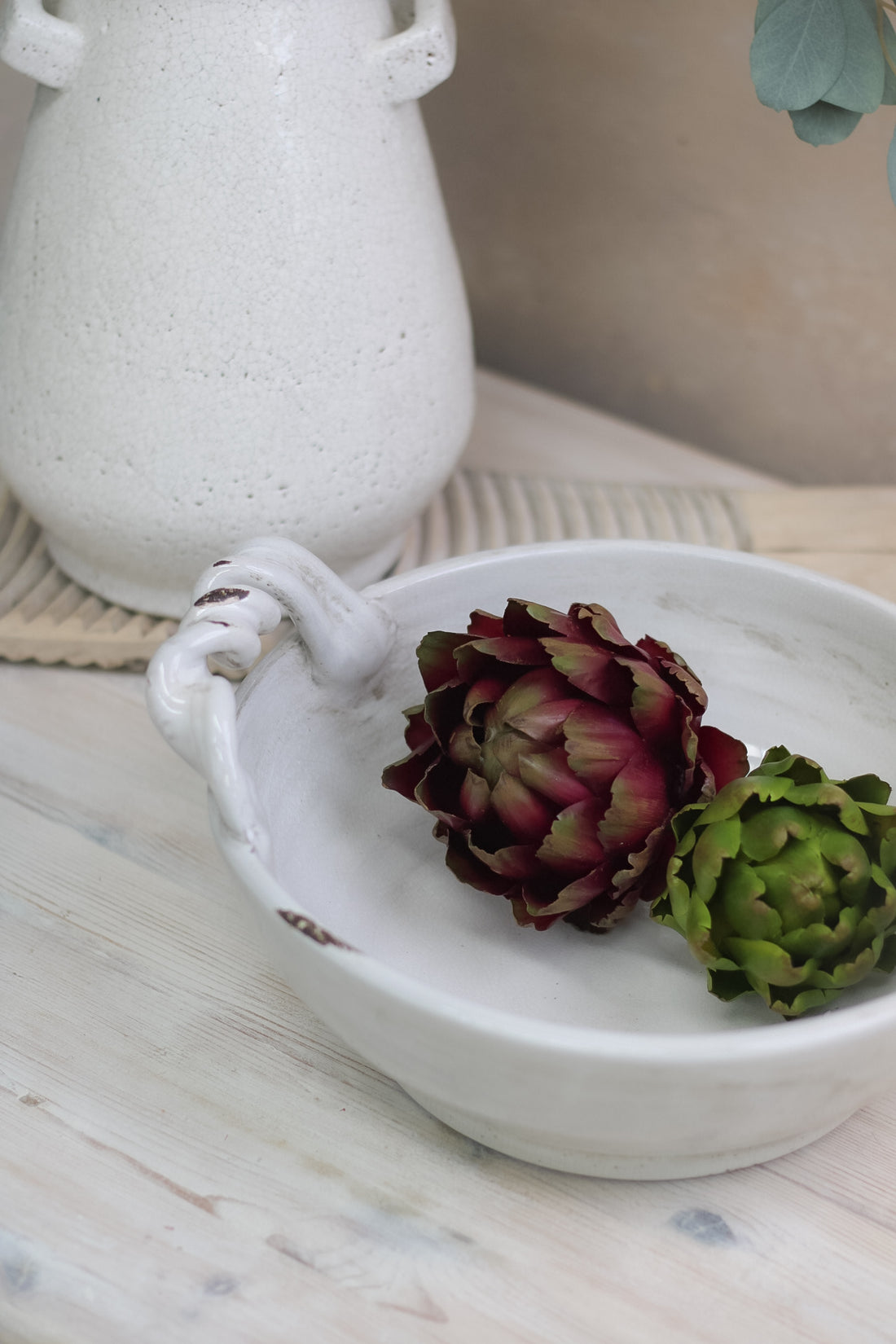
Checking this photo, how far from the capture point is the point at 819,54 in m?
0.41

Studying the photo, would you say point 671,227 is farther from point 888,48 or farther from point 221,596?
point 221,596

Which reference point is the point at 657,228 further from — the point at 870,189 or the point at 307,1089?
the point at 307,1089

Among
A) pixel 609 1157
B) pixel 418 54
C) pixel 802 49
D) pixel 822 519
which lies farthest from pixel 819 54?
pixel 609 1157

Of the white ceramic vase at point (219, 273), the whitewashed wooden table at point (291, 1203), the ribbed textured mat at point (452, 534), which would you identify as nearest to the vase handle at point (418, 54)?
the white ceramic vase at point (219, 273)

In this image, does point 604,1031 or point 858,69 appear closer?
point 604,1031

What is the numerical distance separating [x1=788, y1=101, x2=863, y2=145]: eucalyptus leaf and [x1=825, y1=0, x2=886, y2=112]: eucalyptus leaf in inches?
0.6

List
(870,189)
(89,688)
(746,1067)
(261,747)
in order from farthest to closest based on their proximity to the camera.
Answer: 1. (870,189)
2. (89,688)
3. (261,747)
4. (746,1067)

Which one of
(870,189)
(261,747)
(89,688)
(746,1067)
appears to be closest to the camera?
(746,1067)

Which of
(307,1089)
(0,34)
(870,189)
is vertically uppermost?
(0,34)

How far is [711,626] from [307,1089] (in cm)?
22

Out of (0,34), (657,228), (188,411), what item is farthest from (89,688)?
(657,228)

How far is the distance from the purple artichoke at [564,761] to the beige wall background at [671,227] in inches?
15.3

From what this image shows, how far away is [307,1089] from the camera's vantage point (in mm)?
369

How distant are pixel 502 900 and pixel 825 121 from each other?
30cm
